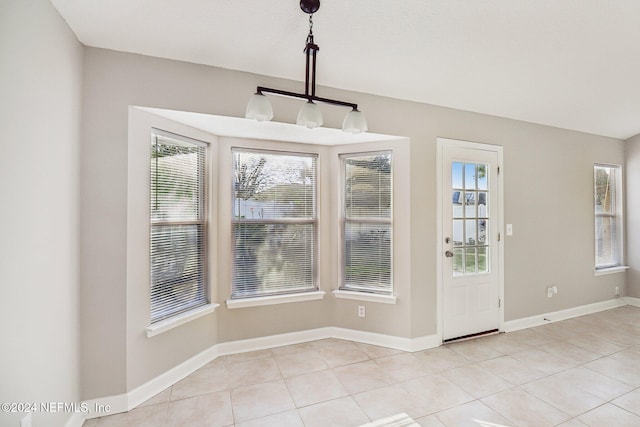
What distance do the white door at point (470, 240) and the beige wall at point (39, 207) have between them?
3.08 m

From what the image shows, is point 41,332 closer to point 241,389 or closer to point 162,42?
point 241,389

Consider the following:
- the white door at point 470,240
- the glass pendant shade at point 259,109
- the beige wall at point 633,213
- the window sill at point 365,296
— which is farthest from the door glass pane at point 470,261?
the beige wall at point 633,213

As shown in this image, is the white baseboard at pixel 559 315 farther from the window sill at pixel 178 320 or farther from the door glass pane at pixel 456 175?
the window sill at pixel 178 320

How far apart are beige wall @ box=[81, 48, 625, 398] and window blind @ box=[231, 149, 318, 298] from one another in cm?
30

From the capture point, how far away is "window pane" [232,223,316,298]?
9.41 feet

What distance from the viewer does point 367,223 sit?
10.1 ft

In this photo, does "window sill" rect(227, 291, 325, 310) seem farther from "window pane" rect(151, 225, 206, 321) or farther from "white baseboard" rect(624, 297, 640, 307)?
"white baseboard" rect(624, 297, 640, 307)

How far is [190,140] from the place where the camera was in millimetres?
2500

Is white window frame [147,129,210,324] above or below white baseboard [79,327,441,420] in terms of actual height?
above

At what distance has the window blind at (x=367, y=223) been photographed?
301cm

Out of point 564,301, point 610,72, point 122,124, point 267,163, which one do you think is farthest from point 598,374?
point 122,124

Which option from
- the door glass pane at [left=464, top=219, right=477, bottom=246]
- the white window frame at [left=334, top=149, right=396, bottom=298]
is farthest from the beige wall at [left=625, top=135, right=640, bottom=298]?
the white window frame at [left=334, top=149, right=396, bottom=298]

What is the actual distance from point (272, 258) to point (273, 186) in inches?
29.7

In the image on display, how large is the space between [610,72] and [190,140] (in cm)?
391
